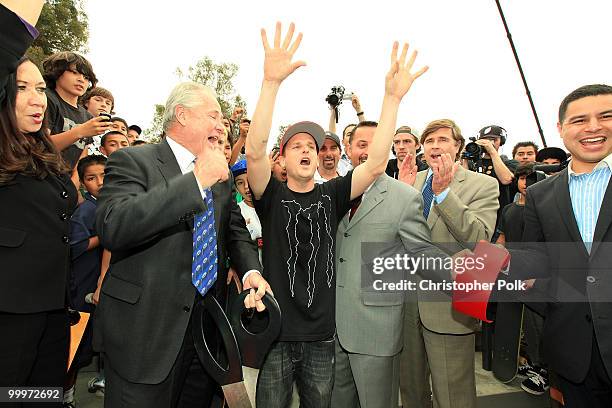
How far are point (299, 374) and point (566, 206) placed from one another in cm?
196

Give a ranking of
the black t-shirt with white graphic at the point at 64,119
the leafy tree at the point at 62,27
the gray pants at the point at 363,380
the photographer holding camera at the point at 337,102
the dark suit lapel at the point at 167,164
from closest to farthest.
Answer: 1. the dark suit lapel at the point at 167,164
2. the gray pants at the point at 363,380
3. the black t-shirt with white graphic at the point at 64,119
4. the photographer holding camera at the point at 337,102
5. the leafy tree at the point at 62,27

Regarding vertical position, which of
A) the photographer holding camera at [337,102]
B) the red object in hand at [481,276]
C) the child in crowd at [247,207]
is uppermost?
the photographer holding camera at [337,102]

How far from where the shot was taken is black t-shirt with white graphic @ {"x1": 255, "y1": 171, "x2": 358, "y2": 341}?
Result: 2.37 metres

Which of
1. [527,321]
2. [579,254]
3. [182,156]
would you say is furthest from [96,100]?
[527,321]

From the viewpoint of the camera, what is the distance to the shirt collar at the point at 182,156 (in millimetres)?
1985

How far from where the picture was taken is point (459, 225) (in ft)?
8.84

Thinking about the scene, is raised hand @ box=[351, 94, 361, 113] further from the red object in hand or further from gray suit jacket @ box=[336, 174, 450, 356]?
the red object in hand

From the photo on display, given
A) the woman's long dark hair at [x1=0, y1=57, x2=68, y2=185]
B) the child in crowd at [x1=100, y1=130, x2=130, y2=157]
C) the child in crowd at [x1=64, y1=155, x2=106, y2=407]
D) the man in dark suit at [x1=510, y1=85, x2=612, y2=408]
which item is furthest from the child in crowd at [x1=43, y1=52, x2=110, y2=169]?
the man in dark suit at [x1=510, y1=85, x2=612, y2=408]

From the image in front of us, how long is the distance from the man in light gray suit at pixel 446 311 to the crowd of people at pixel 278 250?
1cm

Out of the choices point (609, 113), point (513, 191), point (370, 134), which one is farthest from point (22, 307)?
point (513, 191)

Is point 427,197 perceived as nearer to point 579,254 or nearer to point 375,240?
point 375,240

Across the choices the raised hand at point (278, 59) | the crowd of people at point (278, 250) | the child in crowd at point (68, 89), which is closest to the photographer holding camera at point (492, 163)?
the crowd of people at point (278, 250)

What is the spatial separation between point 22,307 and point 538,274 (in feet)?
9.51

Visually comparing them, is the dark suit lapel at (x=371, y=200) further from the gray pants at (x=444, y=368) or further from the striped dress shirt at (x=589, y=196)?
the striped dress shirt at (x=589, y=196)
